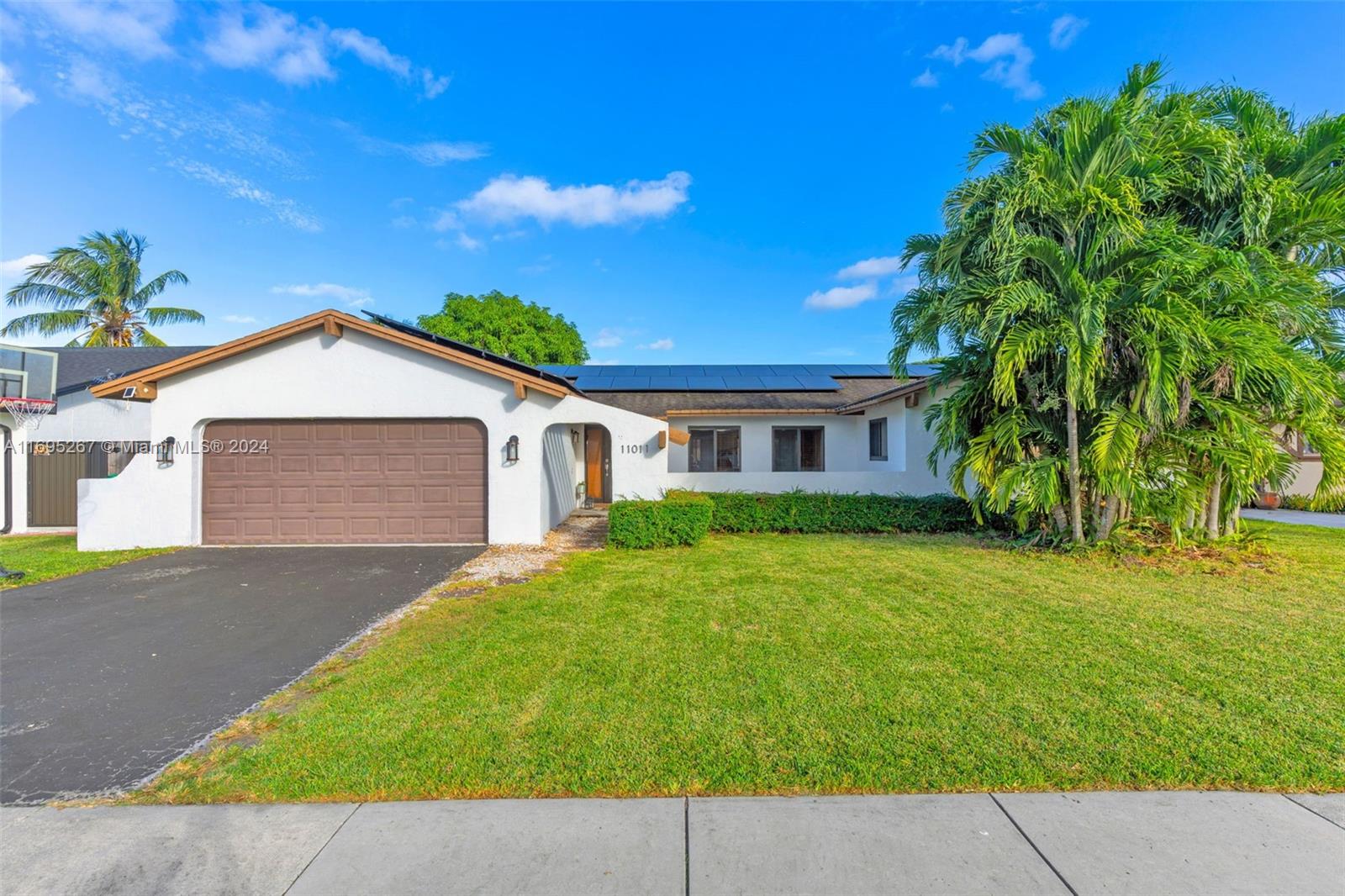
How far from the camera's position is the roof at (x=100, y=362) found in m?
12.6

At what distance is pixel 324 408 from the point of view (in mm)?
9984

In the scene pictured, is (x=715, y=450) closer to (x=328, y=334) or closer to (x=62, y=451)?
(x=328, y=334)

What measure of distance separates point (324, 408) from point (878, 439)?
1347 centimetres

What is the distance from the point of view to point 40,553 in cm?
930

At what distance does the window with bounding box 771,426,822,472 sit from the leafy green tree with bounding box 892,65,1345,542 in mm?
6755

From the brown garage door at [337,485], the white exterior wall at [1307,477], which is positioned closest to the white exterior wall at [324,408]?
the brown garage door at [337,485]

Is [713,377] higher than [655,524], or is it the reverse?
[713,377]

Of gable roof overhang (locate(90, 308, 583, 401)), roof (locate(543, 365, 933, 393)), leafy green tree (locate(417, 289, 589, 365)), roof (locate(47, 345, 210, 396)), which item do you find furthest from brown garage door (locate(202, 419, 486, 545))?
leafy green tree (locate(417, 289, 589, 365))

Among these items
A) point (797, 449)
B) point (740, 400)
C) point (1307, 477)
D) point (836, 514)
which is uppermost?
point (740, 400)

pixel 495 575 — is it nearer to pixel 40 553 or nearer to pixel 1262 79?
pixel 40 553

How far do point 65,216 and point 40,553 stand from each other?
7.61 m

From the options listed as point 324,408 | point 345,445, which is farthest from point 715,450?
point 324,408

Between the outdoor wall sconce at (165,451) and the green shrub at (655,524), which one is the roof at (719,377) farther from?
the outdoor wall sconce at (165,451)

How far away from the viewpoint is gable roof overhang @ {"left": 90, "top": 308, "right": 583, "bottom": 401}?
966 cm
